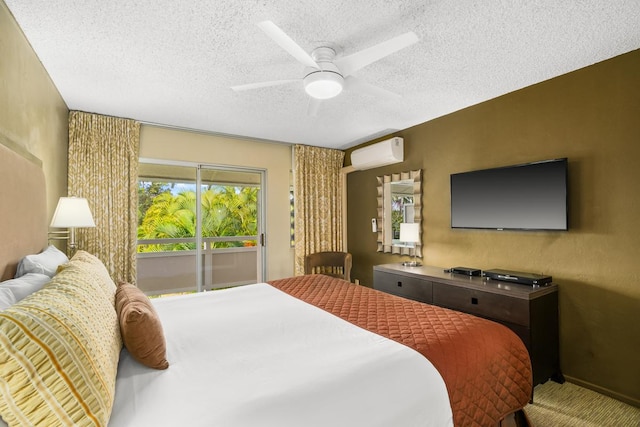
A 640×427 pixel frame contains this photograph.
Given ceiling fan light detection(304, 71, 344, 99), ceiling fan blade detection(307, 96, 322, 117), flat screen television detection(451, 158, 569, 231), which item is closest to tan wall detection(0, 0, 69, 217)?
ceiling fan light detection(304, 71, 344, 99)

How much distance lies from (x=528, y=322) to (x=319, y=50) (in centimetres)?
251

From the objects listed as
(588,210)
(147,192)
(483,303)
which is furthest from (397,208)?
(147,192)

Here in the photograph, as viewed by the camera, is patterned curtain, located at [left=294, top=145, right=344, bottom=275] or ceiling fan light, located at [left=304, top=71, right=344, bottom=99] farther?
patterned curtain, located at [left=294, top=145, right=344, bottom=275]

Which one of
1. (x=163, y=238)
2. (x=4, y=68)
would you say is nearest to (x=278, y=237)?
(x=163, y=238)

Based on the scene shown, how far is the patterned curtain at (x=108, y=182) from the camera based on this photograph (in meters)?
3.37

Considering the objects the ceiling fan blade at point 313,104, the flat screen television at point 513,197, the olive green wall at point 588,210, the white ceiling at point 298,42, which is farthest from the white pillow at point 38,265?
the olive green wall at point 588,210

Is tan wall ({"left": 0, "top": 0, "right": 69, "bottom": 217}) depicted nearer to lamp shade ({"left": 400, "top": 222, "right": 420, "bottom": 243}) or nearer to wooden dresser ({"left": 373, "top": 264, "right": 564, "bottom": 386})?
wooden dresser ({"left": 373, "top": 264, "right": 564, "bottom": 386})

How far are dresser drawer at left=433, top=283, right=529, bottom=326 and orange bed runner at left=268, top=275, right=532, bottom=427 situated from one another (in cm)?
70

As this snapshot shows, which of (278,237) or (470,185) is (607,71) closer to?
(470,185)

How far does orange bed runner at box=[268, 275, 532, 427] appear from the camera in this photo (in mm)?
1412

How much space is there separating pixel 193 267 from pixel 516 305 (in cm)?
371

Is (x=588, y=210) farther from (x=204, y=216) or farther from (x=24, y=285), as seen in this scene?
(x=204, y=216)

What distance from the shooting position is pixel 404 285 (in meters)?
3.33

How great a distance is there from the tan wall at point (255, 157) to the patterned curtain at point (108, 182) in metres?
0.26
